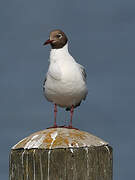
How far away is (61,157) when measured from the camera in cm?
543

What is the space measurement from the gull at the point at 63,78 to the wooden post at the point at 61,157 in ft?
6.34

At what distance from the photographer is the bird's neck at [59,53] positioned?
27.3 ft

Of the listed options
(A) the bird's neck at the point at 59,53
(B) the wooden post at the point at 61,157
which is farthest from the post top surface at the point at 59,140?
(A) the bird's neck at the point at 59,53

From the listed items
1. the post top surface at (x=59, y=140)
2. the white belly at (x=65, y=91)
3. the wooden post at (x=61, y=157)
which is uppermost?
the white belly at (x=65, y=91)

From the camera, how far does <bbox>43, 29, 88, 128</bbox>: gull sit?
800 centimetres

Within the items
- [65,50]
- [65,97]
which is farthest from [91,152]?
[65,50]

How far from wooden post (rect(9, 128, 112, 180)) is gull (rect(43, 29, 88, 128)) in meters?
1.93

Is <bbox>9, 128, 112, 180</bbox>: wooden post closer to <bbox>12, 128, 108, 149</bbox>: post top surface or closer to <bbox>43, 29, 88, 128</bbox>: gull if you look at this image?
<bbox>12, 128, 108, 149</bbox>: post top surface

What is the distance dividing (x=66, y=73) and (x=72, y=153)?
278 cm

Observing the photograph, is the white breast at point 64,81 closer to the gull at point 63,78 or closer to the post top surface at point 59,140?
the gull at point 63,78

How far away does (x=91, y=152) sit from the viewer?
5.62 metres

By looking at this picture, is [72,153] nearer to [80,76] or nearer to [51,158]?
[51,158]

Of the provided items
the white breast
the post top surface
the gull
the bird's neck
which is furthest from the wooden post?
the bird's neck

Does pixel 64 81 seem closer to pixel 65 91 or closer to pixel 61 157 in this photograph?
pixel 65 91
